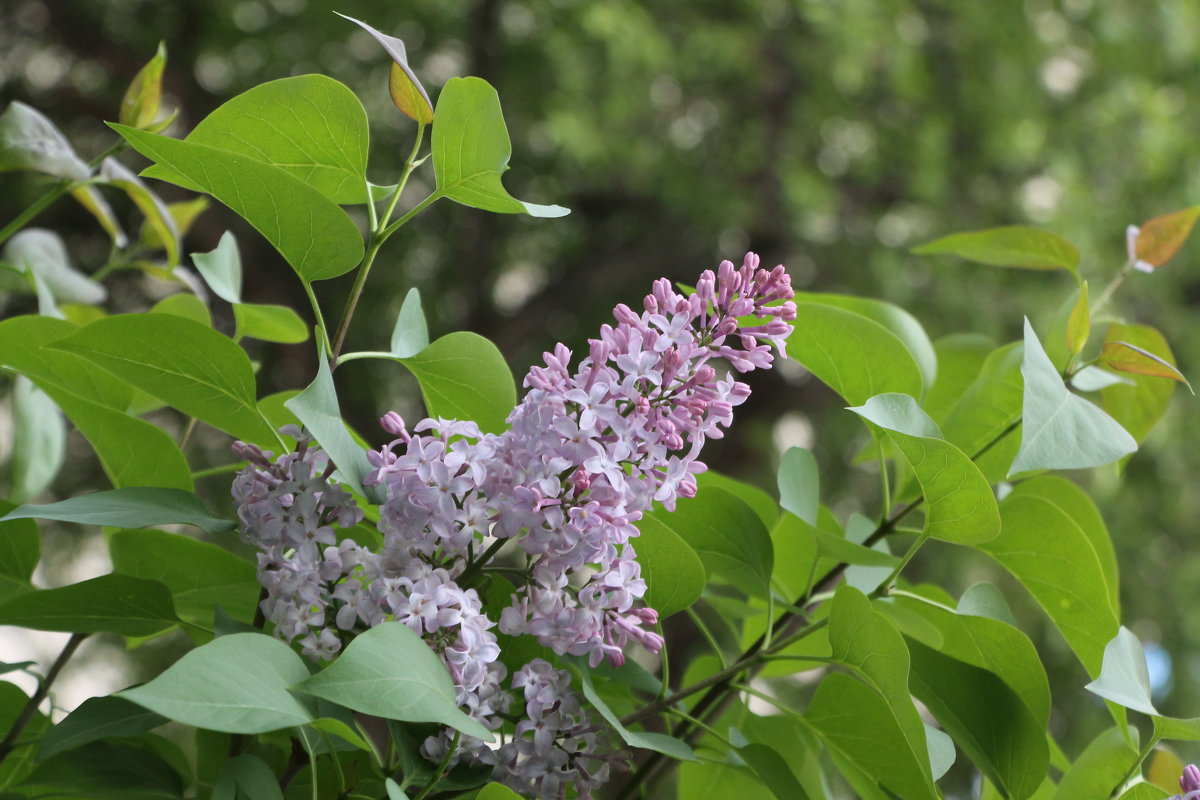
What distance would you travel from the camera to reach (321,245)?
0.76ft

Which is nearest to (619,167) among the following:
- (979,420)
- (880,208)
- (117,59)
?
(880,208)

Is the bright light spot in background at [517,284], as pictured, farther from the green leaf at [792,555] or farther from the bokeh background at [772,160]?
the green leaf at [792,555]

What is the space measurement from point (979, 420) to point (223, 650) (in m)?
0.20

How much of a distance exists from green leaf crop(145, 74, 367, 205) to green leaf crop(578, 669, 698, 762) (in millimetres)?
119

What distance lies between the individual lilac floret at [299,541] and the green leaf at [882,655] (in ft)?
0.33

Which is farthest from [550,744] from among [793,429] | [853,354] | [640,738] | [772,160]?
[793,429]

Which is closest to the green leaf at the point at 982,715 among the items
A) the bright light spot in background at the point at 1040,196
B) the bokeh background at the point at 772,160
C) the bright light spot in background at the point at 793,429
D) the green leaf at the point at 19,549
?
the green leaf at the point at 19,549

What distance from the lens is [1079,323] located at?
0.28m

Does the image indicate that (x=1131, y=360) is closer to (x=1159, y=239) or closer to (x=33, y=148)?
(x=1159, y=239)

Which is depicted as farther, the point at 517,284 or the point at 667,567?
the point at 517,284

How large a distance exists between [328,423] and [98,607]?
0.26 ft

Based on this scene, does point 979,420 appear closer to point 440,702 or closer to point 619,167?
point 440,702

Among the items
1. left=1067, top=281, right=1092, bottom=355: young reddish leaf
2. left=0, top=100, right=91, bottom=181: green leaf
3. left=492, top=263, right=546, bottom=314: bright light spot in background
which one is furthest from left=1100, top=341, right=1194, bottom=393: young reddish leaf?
left=492, top=263, right=546, bottom=314: bright light spot in background

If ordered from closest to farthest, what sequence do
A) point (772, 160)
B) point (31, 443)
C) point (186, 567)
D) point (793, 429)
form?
point (186, 567)
point (31, 443)
point (772, 160)
point (793, 429)
